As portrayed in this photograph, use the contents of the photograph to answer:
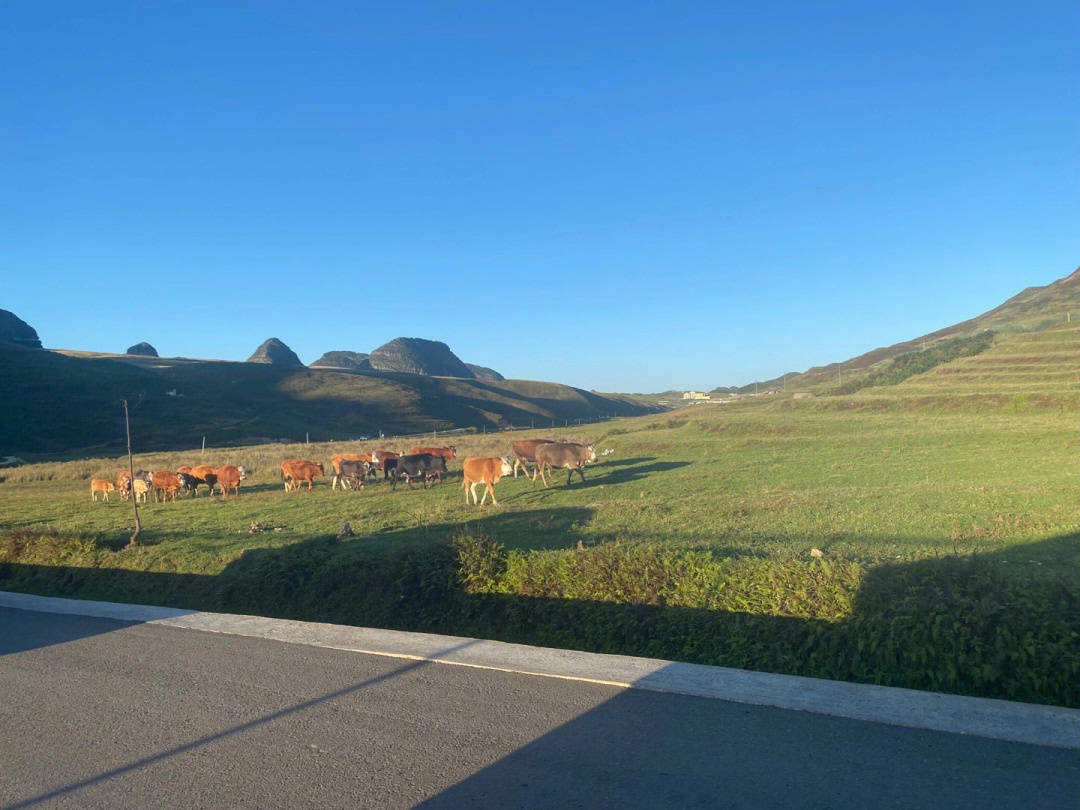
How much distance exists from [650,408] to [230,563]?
175 meters

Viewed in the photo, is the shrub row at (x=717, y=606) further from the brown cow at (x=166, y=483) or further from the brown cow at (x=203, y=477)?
the brown cow at (x=166, y=483)

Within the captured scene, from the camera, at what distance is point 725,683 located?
19.2 ft

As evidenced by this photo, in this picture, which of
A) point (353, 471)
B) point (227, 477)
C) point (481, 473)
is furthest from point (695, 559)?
point (227, 477)

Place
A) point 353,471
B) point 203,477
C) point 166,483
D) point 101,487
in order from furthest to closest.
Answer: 1. point 101,487
2. point 203,477
3. point 353,471
4. point 166,483

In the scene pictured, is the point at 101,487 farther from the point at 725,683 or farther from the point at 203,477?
the point at 725,683

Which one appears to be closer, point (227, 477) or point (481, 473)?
point (481, 473)

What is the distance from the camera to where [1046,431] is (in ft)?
103

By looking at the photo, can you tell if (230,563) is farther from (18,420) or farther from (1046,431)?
(18,420)

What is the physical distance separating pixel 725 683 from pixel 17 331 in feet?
589

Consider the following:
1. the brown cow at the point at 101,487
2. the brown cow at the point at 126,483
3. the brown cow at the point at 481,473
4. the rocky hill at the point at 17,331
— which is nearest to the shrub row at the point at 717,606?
the brown cow at the point at 481,473

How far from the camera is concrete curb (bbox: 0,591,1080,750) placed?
492cm

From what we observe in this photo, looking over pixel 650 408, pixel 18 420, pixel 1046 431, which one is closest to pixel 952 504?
pixel 1046 431

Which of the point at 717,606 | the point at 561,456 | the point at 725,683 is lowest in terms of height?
the point at 725,683

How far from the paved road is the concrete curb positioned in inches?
6.8
